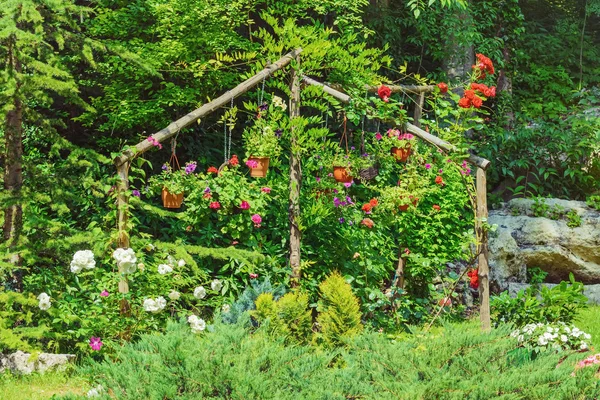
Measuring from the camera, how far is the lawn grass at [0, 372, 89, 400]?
4.99m

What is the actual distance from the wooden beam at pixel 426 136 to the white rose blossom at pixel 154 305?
2241 millimetres

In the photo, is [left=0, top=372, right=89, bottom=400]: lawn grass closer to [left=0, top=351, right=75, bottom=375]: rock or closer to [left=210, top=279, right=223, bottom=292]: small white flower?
[left=0, top=351, right=75, bottom=375]: rock

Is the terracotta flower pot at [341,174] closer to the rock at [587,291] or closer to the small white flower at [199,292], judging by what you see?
the small white flower at [199,292]

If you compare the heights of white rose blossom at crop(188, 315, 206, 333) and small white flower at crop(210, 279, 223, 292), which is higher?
small white flower at crop(210, 279, 223, 292)

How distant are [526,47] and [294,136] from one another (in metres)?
7.59

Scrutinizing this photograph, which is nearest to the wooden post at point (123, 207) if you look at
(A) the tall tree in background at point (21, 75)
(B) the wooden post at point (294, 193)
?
(A) the tall tree in background at point (21, 75)

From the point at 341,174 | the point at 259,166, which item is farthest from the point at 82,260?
the point at 341,174

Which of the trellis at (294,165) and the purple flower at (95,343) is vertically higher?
the trellis at (294,165)

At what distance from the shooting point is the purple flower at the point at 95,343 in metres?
5.53

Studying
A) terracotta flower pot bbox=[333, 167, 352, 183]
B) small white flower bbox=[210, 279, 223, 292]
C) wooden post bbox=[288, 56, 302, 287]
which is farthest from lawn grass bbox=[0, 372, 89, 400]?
terracotta flower pot bbox=[333, 167, 352, 183]

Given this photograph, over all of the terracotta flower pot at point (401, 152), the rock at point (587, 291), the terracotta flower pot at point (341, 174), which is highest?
the terracotta flower pot at point (401, 152)

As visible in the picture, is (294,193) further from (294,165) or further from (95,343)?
(95,343)

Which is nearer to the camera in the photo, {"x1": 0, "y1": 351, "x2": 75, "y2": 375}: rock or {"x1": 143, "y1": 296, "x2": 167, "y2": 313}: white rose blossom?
{"x1": 0, "y1": 351, "x2": 75, "y2": 375}: rock

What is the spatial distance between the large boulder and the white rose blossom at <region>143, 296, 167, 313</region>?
4.46 meters
